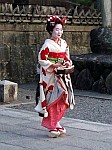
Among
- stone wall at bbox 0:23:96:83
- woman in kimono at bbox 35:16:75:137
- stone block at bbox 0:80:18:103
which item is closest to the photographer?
woman in kimono at bbox 35:16:75:137

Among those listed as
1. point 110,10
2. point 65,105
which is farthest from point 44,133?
point 110,10

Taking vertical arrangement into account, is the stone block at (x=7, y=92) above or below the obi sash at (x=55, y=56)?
below

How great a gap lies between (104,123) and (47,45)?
195cm

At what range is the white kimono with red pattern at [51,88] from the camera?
6.74 m

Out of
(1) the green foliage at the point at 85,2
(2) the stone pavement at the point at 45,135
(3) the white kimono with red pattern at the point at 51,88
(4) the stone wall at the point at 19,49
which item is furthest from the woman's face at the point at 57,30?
(1) the green foliage at the point at 85,2

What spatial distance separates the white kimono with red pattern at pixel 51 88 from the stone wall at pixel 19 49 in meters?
6.37

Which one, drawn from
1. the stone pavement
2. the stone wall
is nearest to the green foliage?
the stone wall

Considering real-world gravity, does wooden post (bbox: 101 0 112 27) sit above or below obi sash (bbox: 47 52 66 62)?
above

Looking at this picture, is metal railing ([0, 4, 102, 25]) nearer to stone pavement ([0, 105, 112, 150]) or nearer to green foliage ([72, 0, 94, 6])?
green foliage ([72, 0, 94, 6])

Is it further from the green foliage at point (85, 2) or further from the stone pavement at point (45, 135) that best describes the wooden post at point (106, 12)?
the stone pavement at point (45, 135)

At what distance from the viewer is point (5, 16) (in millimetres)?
13398

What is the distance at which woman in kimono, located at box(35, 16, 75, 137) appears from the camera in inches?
265

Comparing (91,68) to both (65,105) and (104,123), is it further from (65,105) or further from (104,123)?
(65,105)

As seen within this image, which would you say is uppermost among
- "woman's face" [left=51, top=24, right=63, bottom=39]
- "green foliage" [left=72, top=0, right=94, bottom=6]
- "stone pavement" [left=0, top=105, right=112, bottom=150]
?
"green foliage" [left=72, top=0, right=94, bottom=6]
